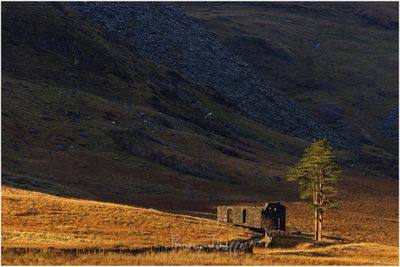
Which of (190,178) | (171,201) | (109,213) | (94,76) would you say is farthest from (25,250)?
(94,76)

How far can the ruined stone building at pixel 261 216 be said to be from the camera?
74562 millimetres

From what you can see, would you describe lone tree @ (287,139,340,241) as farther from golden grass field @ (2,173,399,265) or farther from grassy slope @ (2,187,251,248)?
grassy slope @ (2,187,251,248)

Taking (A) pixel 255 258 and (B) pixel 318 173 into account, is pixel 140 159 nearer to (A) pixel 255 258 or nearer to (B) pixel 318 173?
(B) pixel 318 173

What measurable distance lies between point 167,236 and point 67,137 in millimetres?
67596

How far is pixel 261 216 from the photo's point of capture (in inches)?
2933

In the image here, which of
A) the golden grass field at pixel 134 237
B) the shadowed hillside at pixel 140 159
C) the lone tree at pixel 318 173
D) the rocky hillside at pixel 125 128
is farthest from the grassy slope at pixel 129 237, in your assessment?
the rocky hillside at pixel 125 128

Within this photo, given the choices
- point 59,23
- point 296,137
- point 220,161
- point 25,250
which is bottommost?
point 25,250

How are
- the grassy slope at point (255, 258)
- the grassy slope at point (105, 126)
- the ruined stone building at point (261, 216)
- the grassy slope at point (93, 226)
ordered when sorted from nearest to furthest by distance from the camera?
the grassy slope at point (255, 258) → the grassy slope at point (93, 226) → the ruined stone building at point (261, 216) → the grassy slope at point (105, 126)

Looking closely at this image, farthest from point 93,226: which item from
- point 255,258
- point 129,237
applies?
point 255,258

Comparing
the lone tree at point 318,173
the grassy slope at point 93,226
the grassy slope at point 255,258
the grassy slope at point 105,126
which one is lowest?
the grassy slope at point 255,258

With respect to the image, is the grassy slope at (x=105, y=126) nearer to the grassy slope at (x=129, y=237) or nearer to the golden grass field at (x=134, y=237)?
the golden grass field at (x=134, y=237)

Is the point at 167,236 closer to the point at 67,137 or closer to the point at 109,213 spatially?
the point at 109,213

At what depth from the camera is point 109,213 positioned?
6919 cm


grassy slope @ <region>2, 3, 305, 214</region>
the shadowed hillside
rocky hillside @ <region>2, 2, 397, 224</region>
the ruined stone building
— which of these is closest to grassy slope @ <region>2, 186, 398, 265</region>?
the shadowed hillside
